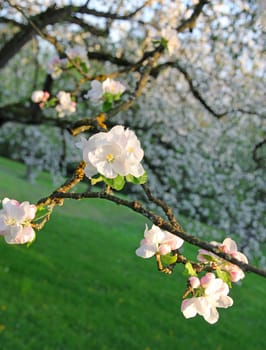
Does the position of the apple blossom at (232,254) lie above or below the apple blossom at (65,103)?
below

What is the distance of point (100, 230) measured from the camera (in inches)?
510

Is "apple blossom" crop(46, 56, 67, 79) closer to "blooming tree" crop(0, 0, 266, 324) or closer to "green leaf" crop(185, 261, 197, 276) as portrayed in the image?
"blooming tree" crop(0, 0, 266, 324)

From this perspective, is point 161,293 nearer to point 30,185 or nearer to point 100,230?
point 100,230

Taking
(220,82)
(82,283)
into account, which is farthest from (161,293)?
(220,82)

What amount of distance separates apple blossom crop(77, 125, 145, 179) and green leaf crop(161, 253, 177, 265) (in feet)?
0.89

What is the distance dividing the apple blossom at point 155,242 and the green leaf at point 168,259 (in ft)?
0.05

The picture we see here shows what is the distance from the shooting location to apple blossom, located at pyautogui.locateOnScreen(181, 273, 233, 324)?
1343mm

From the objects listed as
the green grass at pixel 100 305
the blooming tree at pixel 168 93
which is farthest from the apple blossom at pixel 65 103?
the green grass at pixel 100 305

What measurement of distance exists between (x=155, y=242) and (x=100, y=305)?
511cm

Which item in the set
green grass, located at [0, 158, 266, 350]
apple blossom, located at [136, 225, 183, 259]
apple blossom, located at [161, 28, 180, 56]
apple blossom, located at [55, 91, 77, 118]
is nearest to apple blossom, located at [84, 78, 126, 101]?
apple blossom, located at [161, 28, 180, 56]

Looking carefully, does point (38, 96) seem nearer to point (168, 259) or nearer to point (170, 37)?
point (170, 37)

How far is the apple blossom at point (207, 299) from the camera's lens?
1343 mm

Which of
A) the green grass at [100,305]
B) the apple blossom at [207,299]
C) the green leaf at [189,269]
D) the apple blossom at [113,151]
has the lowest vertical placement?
the green grass at [100,305]

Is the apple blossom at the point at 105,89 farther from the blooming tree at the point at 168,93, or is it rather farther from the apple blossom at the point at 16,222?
the apple blossom at the point at 16,222
